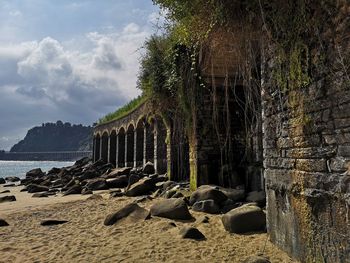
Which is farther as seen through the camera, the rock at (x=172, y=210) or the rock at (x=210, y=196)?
the rock at (x=210, y=196)

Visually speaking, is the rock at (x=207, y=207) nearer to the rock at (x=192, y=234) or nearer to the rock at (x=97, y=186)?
the rock at (x=192, y=234)

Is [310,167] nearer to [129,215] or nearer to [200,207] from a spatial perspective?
[200,207]

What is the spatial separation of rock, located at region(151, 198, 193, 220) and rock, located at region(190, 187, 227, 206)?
2.63 ft

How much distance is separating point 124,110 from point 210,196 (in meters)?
18.6

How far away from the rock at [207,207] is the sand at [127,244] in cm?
18

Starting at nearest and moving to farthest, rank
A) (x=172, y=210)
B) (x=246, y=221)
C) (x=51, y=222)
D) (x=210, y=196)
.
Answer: (x=246, y=221) → (x=172, y=210) → (x=51, y=222) → (x=210, y=196)

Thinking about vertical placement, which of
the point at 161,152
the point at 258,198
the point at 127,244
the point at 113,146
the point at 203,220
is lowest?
the point at 127,244

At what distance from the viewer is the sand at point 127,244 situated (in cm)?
457

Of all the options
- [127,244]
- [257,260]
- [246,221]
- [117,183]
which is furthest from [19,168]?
[257,260]

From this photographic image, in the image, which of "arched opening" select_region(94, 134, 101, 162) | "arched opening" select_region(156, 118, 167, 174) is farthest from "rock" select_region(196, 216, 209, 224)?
"arched opening" select_region(94, 134, 101, 162)

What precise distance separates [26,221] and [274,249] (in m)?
5.52

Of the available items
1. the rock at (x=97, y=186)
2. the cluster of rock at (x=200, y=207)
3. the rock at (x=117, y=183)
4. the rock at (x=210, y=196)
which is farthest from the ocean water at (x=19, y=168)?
the rock at (x=210, y=196)

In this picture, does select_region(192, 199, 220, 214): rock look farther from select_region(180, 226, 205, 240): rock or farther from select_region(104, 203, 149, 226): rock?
select_region(180, 226, 205, 240): rock

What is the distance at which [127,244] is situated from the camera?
516 centimetres
